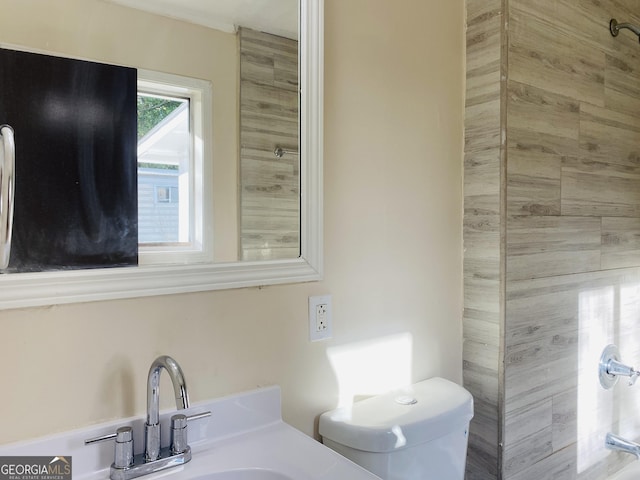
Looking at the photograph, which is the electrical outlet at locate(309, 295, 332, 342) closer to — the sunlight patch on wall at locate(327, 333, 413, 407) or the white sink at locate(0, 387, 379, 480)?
the sunlight patch on wall at locate(327, 333, 413, 407)

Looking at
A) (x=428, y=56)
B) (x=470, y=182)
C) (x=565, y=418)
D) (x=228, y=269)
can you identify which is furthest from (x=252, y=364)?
(x=565, y=418)

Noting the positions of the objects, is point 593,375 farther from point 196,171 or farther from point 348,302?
point 196,171

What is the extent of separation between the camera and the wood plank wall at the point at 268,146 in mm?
1073

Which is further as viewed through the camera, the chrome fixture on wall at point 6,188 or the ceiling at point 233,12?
the ceiling at point 233,12

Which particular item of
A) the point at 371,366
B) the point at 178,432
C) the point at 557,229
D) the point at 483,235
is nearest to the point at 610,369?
the point at 557,229

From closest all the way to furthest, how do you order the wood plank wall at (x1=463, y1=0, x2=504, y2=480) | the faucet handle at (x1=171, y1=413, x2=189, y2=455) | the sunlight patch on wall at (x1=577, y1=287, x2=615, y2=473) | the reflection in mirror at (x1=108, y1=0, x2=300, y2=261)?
the faucet handle at (x1=171, y1=413, x2=189, y2=455) → the reflection in mirror at (x1=108, y1=0, x2=300, y2=261) → the wood plank wall at (x1=463, y1=0, x2=504, y2=480) → the sunlight patch on wall at (x1=577, y1=287, x2=615, y2=473)

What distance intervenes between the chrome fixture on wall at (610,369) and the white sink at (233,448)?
1310 mm

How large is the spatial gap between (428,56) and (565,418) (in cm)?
129

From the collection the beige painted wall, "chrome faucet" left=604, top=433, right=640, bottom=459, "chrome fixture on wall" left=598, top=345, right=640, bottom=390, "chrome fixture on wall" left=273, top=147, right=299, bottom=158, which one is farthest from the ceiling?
"chrome faucet" left=604, top=433, right=640, bottom=459

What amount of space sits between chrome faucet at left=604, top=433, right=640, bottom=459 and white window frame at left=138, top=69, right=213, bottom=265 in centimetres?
171

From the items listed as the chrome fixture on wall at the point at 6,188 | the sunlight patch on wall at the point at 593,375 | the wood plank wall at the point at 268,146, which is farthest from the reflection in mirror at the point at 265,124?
the sunlight patch on wall at the point at 593,375

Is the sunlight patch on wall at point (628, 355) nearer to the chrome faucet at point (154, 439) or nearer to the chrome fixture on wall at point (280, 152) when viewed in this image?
the chrome fixture on wall at point (280, 152)

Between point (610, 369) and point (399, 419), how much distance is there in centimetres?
112

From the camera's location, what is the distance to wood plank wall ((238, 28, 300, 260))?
1073 mm
